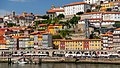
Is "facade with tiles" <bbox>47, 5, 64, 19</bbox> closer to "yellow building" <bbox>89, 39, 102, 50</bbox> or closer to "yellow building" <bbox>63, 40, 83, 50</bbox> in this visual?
"yellow building" <bbox>63, 40, 83, 50</bbox>

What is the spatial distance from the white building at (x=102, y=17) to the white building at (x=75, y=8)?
606cm

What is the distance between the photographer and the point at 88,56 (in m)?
45.0

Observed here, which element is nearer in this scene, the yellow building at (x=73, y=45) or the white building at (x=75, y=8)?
the yellow building at (x=73, y=45)

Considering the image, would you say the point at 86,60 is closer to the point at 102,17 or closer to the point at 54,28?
the point at 54,28

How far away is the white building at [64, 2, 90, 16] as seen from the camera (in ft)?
233

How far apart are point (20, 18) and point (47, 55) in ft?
118

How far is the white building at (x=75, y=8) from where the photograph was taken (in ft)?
233

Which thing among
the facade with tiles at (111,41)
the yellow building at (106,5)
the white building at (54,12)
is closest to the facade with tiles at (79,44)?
the facade with tiles at (111,41)

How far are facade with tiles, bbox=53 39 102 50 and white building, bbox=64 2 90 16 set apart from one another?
18.5 m

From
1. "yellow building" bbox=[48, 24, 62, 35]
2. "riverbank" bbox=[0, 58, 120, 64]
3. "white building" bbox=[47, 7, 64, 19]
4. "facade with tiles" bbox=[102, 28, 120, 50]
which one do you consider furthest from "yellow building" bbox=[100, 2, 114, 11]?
"riverbank" bbox=[0, 58, 120, 64]

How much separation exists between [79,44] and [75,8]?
68.8ft

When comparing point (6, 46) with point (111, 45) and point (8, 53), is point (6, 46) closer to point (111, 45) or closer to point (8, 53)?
point (8, 53)

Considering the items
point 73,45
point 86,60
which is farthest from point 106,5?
point 86,60

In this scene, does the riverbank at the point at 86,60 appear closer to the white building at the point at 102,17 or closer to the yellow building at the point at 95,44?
the yellow building at the point at 95,44
